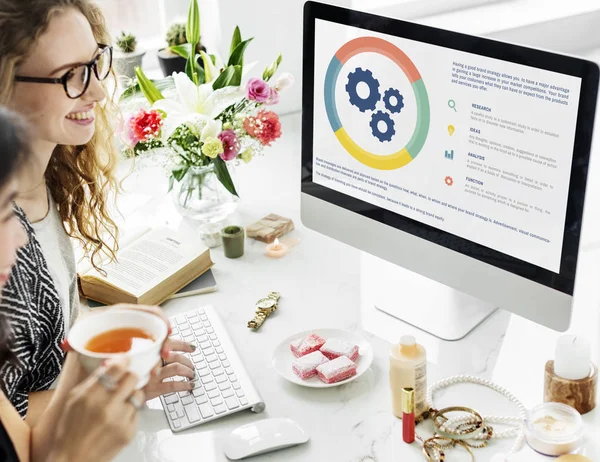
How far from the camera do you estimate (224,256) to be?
171 centimetres

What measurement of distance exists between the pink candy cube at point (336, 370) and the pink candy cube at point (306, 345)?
0.06 meters

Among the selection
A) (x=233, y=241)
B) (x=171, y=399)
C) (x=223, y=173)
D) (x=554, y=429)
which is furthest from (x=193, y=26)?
(x=554, y=429)

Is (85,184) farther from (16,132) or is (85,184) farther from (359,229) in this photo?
(16,132)

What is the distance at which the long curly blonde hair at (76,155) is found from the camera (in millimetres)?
1227

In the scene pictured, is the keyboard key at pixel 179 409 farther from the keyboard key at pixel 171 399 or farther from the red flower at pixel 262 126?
the red flower at pixel 262 126

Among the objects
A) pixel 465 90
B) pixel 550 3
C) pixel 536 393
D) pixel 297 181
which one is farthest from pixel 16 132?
pixel 550 3

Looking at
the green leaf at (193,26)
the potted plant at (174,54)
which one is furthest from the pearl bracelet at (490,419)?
the potted plant at (174,54)

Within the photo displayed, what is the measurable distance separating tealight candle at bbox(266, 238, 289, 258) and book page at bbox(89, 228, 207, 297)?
146 mm

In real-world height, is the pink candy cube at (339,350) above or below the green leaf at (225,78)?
below

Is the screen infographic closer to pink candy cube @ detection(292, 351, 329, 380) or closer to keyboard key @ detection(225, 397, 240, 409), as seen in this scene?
pink candy cube @ detection(292, 351, 329, 380)

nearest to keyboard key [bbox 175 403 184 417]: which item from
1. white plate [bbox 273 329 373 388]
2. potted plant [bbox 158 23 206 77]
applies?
white plate [bbox 273 329 373 388]

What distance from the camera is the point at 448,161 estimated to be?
4.21 feet

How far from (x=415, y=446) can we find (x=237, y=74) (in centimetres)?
90

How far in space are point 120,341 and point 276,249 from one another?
747mm
